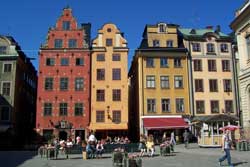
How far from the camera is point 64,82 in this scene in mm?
44875

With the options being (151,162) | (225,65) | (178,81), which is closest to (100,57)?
(178,81)

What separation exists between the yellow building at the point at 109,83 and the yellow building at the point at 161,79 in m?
2.24

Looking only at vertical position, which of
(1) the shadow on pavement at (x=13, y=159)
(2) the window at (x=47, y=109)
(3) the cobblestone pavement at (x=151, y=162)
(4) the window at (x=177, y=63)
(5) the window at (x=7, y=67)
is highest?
(4) the window at (x=177, y=63)

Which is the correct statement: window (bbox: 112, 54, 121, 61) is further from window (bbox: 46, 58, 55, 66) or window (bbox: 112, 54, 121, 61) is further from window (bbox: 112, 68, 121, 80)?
window (bbox: 46, 58, 55, 66)

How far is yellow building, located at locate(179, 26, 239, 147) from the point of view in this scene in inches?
1768

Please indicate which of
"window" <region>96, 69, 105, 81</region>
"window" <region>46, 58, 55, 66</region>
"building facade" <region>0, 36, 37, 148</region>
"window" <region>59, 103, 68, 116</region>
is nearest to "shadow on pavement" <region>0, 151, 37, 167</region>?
"building facade" <region>0, 36, 37, 148</region>

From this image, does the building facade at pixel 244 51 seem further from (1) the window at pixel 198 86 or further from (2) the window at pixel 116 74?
(2) the window at pixel 116 74

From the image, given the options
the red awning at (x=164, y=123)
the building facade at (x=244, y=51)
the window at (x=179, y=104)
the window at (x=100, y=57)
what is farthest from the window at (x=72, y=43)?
the building facade at (x=244, y=51)

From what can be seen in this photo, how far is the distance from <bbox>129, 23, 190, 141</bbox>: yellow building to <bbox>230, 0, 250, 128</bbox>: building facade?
1483 centimetres

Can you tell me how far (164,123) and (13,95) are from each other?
20.6 meters

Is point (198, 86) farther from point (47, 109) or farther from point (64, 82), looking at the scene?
point (47, 109)

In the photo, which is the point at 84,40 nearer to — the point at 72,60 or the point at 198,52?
the point at 72,60

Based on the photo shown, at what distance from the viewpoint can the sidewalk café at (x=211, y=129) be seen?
33500 mm

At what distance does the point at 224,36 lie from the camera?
4769 cm
